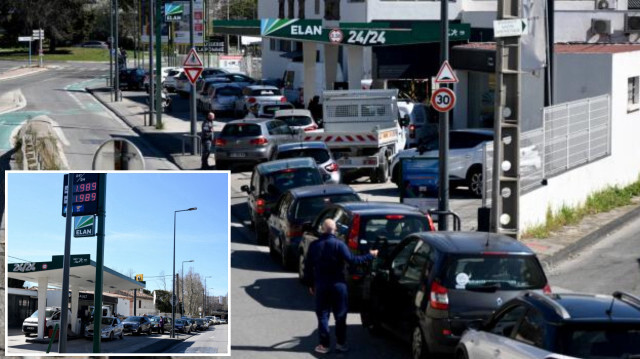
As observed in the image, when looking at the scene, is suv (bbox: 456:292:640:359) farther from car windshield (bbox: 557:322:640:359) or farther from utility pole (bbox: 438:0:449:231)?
utility pole (bbox: 438:0:449:231)

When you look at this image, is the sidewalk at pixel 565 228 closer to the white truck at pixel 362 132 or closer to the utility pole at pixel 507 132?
the utility pole at pixel 507 132

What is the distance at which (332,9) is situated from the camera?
5666 cm

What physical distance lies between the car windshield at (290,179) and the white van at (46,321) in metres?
15.8

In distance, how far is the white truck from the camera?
2920 cm

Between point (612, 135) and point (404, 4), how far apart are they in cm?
2652

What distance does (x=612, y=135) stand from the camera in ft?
87.9

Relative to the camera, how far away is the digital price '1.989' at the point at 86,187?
17.8 feet

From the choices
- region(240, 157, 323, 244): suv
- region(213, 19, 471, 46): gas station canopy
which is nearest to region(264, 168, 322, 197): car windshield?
region(240, 157, 323, 244): suv

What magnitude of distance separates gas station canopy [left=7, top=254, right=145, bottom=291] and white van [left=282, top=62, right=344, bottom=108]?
49.1 metres

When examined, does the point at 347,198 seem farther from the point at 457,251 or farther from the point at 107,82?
the point at 107,82

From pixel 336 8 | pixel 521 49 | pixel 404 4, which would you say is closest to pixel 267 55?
pixel 336 8

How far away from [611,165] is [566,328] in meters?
19.3

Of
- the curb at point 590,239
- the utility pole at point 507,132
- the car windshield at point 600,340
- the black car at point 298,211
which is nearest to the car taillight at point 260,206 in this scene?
the black car at point 298,211

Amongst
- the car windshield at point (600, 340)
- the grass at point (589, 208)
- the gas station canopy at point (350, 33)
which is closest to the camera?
the car windshield at point (600, 340)
